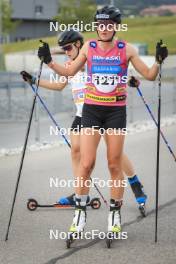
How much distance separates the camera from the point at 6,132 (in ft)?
53.1

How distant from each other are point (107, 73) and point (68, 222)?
1761 millimetres

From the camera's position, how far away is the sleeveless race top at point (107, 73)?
666cm

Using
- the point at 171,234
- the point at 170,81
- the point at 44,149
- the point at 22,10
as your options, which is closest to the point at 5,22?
the point at 22,10

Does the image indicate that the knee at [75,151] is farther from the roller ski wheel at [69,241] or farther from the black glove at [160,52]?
the black glove at [160,52]

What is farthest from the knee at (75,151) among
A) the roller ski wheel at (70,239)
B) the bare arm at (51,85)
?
the roller ski wheel at (70,239)

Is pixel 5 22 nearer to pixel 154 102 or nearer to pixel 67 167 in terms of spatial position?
pixel 154 102

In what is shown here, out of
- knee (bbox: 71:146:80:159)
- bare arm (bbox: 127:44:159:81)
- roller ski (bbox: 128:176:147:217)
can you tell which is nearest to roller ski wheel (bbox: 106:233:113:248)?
roller ski (bbox: 128:176:147:217)

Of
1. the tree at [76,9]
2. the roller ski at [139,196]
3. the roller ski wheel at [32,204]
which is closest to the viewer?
the roller ski at [139,196]

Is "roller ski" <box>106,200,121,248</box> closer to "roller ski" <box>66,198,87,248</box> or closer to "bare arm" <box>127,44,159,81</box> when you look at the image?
"roller ski" <box>66,198,87,248</box>

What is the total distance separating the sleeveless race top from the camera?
6.66m

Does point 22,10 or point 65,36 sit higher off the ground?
point 65,36

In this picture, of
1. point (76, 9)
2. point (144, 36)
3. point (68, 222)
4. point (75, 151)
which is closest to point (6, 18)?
point (76, 9)

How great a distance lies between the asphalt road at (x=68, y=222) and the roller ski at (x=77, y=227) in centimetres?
8

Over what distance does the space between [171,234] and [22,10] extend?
110m
